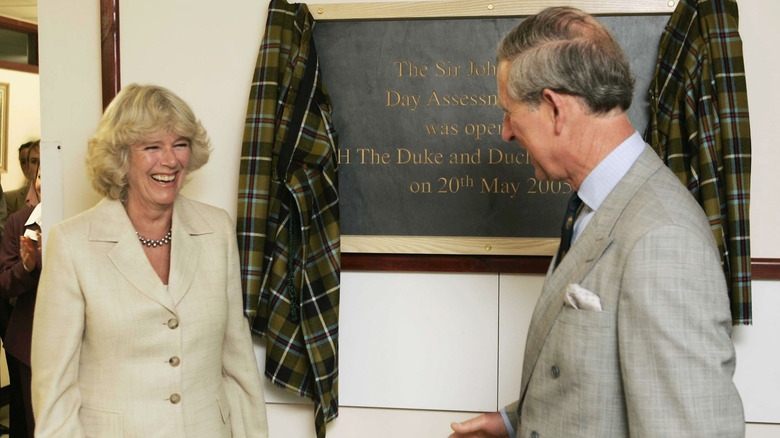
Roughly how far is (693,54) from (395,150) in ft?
2.97

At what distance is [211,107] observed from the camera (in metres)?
2.25

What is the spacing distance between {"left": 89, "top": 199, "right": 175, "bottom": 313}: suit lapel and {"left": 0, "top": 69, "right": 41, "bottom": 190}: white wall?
4644 millimetres

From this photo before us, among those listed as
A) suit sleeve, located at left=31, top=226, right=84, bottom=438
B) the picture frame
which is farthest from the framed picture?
suit sleeve, located at left=31, top=226, right=84, bottom=438

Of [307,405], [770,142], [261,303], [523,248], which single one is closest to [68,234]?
[261,303]

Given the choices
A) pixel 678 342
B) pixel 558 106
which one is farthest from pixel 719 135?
pixel 678 342

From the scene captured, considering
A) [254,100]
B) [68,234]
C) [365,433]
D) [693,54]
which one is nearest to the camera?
[68,234]

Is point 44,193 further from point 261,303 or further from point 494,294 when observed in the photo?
point 494,294

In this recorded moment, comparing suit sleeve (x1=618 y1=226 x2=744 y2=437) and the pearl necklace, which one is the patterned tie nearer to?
suit sleeve (x1=618 y1=226 x2=744 y2=437)

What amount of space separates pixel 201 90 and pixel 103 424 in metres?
1.09

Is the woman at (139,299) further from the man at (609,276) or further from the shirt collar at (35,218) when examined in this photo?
the shirt collar at (35,218)

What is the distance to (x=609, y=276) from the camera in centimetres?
115

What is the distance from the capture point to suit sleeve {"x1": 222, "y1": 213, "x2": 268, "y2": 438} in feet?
6.22

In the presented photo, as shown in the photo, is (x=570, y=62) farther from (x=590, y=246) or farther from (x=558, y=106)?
(x=590, y=246)

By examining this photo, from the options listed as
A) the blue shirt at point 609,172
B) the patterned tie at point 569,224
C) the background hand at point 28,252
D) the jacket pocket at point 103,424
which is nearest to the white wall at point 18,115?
the background hand at point 28,252
